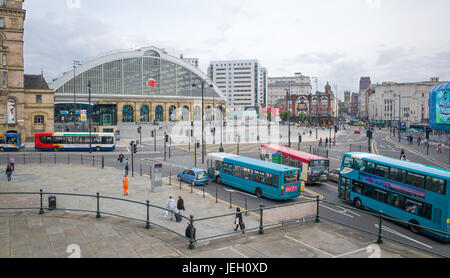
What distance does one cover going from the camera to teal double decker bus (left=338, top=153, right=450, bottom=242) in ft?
51.4

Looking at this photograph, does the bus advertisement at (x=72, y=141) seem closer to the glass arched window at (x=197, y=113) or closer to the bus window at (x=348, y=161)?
the bus window at (x=348, y=161)

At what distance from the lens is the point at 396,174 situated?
18.3 m

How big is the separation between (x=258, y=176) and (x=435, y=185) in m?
11.3

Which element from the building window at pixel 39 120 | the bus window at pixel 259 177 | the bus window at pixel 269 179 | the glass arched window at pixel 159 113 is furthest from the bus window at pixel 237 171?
the glass arched window at pixel 159 113

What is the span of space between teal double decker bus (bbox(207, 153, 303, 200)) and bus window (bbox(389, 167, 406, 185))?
6.24 meters

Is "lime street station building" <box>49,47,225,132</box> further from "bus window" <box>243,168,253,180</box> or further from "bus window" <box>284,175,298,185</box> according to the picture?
"bus window" <box>284,175,298,185</box>

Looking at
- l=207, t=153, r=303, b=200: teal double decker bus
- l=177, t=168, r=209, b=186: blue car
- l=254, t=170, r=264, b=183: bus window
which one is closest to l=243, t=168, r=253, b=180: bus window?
l=207, t=153, r=303, b=200: teal double decker bus

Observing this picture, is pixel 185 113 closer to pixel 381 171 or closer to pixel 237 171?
pixel 237 171

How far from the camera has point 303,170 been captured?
2844 centimetres

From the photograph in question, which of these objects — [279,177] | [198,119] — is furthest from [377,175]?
[198,119]

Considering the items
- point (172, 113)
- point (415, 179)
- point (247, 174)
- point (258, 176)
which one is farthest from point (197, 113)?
point (415, 179)

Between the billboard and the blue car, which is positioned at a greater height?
the billboard

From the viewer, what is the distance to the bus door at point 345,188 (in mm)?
22219
